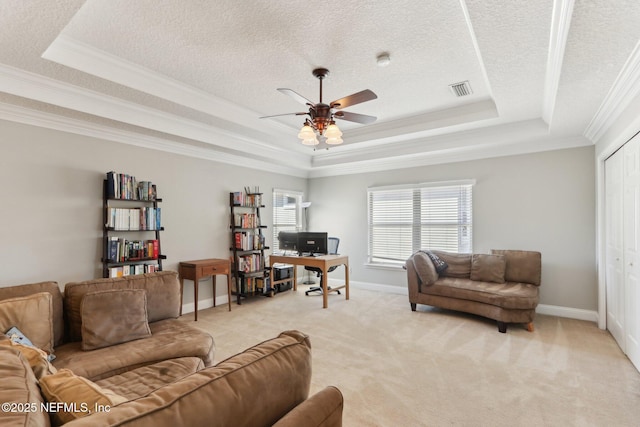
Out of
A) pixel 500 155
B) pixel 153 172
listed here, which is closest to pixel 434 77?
pixel 500 155

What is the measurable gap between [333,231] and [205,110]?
12.3 feet

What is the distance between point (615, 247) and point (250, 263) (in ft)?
15.7

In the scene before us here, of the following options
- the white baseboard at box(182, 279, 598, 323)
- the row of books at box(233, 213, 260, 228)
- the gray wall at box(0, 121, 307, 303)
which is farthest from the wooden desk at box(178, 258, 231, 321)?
the row of books at box(233, 213, 260, 228)

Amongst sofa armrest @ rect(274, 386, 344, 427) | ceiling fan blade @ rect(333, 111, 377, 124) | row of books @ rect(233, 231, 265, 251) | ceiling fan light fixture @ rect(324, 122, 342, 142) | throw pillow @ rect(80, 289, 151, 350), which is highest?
ceiling fan blade @ rect(333, 111, 377, 124)

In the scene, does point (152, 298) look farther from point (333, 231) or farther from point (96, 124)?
point (333, 231)

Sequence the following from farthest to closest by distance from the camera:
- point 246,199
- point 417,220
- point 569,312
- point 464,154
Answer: point 417,220, point 246,199, point 464,154, point 569,312

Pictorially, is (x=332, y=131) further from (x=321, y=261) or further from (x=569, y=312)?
(x=569, y=312)

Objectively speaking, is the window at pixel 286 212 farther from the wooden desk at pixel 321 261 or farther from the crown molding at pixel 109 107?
the crown molding at pixel 109 107

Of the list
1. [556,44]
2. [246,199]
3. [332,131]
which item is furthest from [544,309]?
[246,199]

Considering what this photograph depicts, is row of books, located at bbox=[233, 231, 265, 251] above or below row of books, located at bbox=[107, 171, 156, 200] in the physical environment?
below

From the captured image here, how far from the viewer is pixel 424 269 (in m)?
4.48

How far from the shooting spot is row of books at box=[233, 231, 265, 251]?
5.26 metres

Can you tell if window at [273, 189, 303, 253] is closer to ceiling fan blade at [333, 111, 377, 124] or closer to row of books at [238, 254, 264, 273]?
row of books at [238, 254, 264, 273]

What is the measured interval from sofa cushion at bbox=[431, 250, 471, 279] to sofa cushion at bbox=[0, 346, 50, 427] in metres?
4.74
